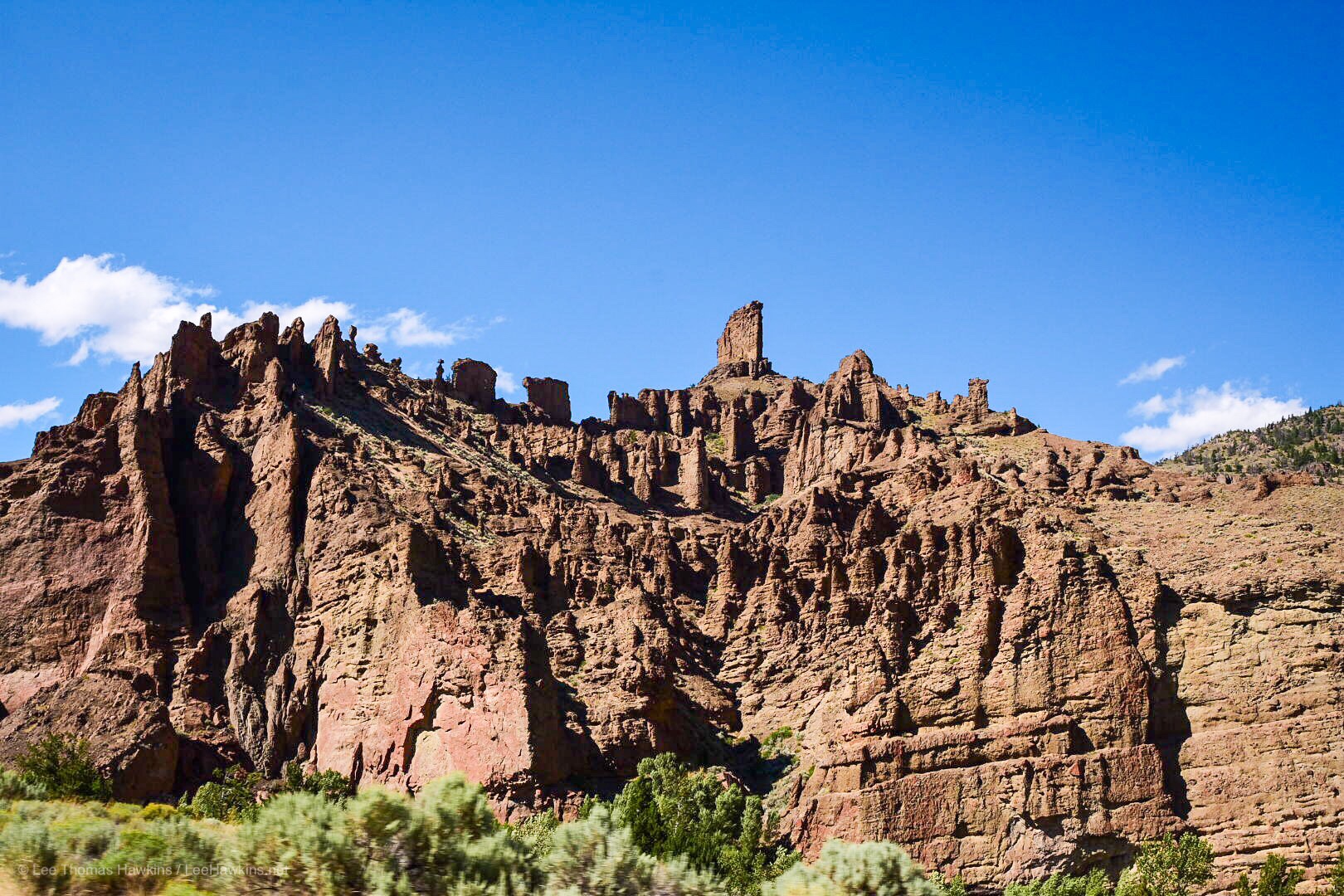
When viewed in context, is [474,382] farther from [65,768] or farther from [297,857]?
[297,857]

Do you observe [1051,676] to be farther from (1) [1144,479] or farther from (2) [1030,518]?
(1) [1144,479]

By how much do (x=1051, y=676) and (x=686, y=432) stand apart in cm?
8432

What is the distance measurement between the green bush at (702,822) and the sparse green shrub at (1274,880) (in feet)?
75.6

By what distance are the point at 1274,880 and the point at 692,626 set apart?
47.7 meters

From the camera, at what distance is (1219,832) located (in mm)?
86312

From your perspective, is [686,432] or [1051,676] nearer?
[1051,676]

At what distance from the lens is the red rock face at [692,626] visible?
90188mm

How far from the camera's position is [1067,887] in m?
84.7

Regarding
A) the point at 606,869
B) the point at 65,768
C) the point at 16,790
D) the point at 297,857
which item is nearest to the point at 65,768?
the point at 65,768

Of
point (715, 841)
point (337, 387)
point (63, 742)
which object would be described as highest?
point (337, 387)

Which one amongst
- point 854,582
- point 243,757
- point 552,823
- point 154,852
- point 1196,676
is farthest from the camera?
point 854,582

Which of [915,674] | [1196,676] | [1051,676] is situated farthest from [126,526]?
[1196,676]

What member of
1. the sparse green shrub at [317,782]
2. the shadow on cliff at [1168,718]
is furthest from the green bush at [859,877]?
the sparse green shrub at [317,782]

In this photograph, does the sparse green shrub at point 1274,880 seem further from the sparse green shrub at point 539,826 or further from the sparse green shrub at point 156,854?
the sparse green shrub at point 156,854
